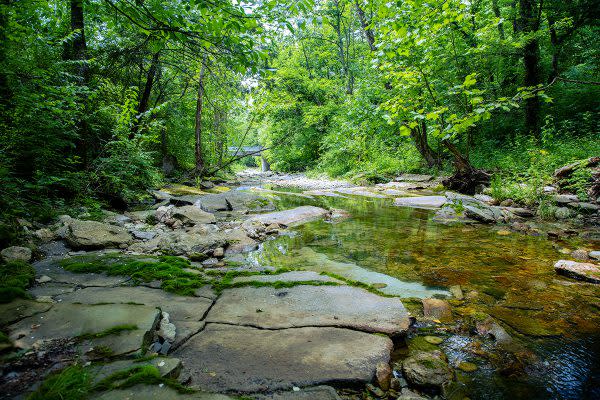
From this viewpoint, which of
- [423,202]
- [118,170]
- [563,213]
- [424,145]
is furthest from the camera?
[424,145]

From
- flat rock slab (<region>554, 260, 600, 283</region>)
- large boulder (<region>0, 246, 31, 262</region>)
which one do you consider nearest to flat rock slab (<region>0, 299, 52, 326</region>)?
large boulder (<region>0, 246, 31, 262</region>)

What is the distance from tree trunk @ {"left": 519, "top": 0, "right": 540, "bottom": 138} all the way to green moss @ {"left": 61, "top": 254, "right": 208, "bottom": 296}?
11.8 m

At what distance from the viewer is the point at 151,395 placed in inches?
46.6

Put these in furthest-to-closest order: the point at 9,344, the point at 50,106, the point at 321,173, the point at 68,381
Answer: the point at 321,173, the point at 50,106, the point at 9,344, the point at 68,381

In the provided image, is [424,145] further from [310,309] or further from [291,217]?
[310,309]

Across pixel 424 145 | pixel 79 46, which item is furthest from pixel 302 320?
pixel 424 145

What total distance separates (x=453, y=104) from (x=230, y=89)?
8.29 m

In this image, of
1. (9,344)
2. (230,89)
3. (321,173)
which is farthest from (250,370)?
(321,173)

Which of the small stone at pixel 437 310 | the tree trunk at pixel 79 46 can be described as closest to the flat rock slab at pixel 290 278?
the small stone at pixel 437 310

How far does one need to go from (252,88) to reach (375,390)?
3.70 meters

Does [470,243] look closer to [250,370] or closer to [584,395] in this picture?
[584,395]

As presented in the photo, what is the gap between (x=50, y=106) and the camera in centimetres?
438

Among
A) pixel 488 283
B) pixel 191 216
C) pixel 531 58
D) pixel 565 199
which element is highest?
pixel 531 58

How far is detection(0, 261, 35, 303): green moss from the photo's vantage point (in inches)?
76.3
